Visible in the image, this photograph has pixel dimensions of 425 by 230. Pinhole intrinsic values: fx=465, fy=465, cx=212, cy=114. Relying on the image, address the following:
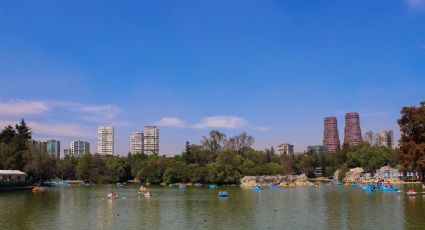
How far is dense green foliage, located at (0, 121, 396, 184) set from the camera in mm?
110500

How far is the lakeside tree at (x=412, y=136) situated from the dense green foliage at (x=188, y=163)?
64.0 m

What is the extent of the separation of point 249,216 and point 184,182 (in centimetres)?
9363

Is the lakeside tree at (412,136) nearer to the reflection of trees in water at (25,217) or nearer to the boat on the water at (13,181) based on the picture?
the reflection of trees in water at (25,217)

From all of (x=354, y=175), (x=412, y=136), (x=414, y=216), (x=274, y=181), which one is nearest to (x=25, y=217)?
(x=414, y=216)

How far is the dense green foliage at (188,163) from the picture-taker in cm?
11050

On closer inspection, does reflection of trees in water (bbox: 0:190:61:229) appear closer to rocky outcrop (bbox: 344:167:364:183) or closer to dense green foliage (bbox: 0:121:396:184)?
dense green foliage (bbox: 0:121:396:184)

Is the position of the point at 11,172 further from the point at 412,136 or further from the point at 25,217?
the point at 412,136

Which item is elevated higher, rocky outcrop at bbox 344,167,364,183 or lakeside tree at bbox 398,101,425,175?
lakeside tree at bbox 398,101,425,175

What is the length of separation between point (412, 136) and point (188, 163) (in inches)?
3584

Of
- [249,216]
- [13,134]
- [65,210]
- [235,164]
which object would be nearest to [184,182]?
[235,164]

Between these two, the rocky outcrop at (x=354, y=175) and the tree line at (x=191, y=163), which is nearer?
the tree line at (x=191, y=163)

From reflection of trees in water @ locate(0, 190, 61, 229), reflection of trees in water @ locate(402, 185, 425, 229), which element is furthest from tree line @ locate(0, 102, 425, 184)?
reflection of trees in water @ locate(0, 190, 61, 229)

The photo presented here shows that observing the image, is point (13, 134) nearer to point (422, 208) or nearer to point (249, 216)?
point (249, 216)

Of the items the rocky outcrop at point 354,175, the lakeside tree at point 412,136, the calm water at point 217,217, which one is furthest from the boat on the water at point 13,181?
the rocky outcrop at point 354,175
